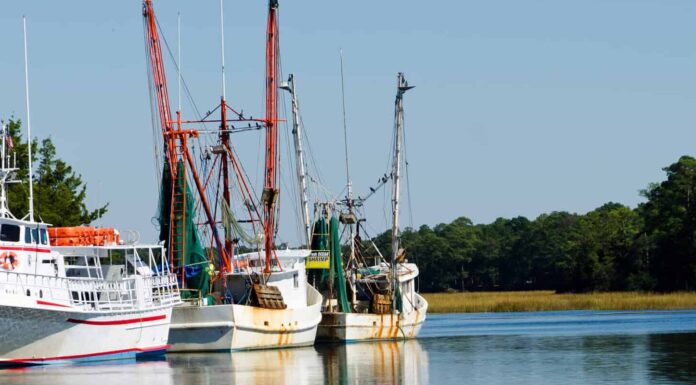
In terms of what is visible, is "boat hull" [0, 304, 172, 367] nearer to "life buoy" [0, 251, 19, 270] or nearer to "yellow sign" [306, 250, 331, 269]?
"life buoy" [0, 251, 19, 270]

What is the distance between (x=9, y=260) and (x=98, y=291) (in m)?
4.12

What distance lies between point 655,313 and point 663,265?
3597 centimetres

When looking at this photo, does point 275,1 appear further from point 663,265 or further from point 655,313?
point 663,265

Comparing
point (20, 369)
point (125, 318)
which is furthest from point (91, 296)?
point (20, 369)

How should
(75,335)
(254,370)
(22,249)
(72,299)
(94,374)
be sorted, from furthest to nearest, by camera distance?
(75,335) → (72,299) → (22,249) → (254,370) → (94,374)

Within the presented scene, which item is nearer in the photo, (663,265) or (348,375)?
(348,375)

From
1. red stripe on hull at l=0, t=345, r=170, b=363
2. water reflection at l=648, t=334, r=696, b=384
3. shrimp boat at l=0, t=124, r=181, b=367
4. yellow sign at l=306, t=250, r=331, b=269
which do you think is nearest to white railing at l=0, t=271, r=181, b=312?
shrimp boat at l=0, t=124, r=181, b=367

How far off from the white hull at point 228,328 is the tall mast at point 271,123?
17.4ft

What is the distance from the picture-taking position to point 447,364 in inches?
2297

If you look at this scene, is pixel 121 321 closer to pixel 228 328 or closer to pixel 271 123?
pixel 228 328

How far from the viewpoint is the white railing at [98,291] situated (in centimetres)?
5278

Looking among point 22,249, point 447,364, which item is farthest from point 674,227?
point 22,249

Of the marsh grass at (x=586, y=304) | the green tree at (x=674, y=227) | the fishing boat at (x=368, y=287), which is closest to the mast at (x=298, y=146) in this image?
the fishing boat at (x=368, y=287)

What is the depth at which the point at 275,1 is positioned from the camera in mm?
71938
